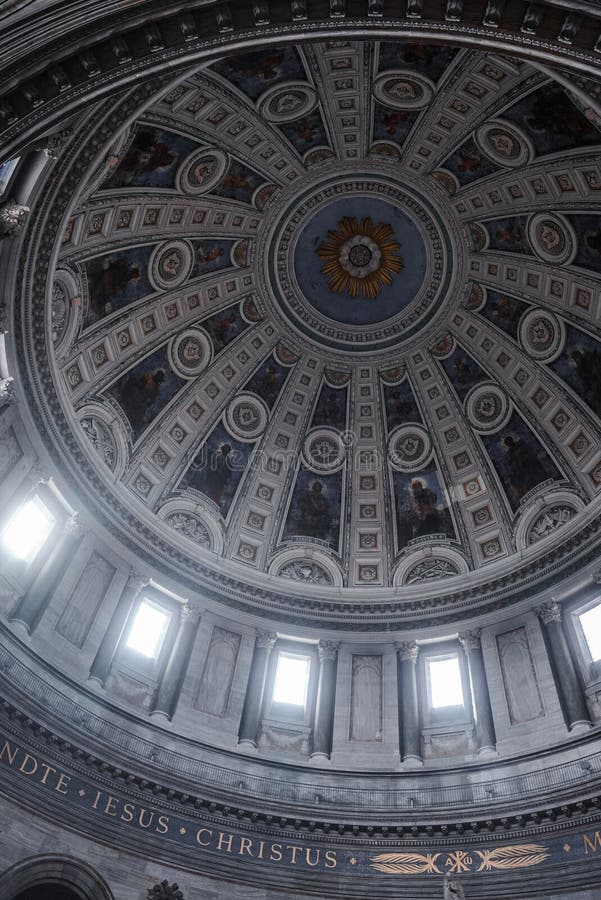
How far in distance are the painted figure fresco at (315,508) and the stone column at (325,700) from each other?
17.3 ft

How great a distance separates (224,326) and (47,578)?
13.4 meters

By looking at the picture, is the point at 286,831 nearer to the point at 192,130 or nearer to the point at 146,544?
the point at 146,544

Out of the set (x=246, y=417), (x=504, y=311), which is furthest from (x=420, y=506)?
(x=504, y=311)

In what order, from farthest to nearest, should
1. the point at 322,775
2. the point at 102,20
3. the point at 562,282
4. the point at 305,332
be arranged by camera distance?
the point at 305,332 < the point at 562,282 < the point at 322,775 < the point at 102,20

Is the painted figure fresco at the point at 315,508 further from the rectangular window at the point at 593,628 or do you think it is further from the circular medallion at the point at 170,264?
the rectangular window at the point at 593,628

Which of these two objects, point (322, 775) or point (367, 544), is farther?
point (367, 544)

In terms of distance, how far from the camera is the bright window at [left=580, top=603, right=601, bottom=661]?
21.0 meters

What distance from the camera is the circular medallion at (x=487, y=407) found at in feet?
95.3

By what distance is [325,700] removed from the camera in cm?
2278

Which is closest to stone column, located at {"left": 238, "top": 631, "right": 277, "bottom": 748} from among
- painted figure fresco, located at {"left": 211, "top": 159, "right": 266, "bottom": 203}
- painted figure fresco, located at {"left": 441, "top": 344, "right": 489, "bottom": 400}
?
painted figure fresco, located at {"left": 441, "top": 344, "right": 489, "bottom": 400}

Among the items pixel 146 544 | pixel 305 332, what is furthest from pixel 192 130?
pixel 146 544

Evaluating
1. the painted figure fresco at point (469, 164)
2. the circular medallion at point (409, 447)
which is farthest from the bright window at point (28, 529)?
the painted figure fresco at point (469, 164)

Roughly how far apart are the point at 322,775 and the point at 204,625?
5723 millimetres

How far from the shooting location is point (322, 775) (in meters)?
20.9
